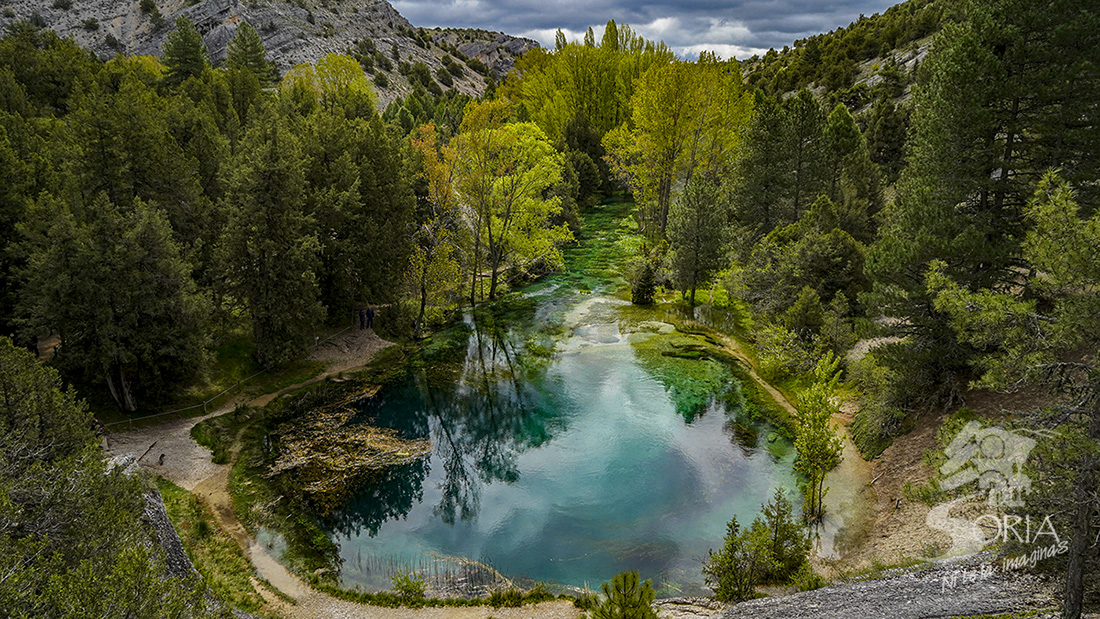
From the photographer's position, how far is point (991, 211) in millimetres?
20078

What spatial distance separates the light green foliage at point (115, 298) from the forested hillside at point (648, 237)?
100 mm

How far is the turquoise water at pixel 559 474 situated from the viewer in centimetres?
1945

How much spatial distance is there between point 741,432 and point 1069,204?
1763cm

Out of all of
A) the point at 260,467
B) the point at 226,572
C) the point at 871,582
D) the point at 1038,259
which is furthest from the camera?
the point at 260,467

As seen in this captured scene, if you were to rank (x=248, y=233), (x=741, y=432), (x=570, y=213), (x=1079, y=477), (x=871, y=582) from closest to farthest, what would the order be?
1. (x=1079, y=477)
2. (x=871, y=582)
3. (x=741, y=432)
4. (x=248, y=233)
5. (x=570, y=213)

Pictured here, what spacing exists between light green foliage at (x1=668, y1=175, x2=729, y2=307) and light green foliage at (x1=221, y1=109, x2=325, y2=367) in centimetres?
2234

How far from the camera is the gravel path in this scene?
1249 centimetres

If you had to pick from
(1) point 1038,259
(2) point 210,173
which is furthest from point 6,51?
(1) point 1038,259

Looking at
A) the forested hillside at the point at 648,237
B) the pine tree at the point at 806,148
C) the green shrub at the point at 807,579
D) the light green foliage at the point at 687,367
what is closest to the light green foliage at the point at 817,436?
the forested hillside at the point at 648,237

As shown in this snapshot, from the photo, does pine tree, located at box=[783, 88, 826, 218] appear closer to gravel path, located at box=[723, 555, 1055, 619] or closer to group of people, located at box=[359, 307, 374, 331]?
gravel path, located at box=[723, 555, 1055, 619]

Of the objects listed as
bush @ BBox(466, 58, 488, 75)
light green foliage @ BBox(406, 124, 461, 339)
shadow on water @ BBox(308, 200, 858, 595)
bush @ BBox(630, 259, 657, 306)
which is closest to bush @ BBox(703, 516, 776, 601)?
shadow on water @ BBox(308, 200, 858, 595)

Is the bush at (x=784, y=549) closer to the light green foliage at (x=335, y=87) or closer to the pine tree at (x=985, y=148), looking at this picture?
the pine tree at (x=985, y=148)

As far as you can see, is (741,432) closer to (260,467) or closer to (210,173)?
(260,467)

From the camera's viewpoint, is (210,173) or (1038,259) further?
(210,173)
